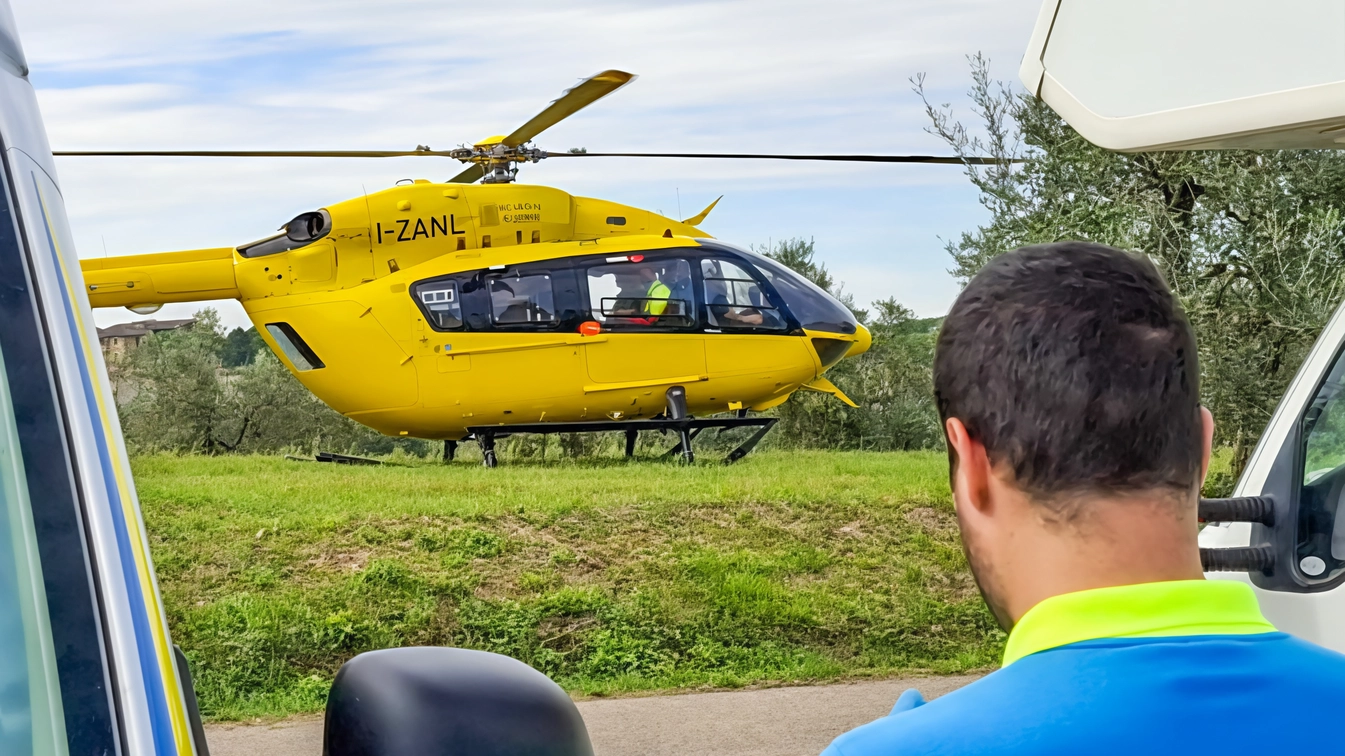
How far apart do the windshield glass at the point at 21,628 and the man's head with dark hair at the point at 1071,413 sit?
2.64 feet

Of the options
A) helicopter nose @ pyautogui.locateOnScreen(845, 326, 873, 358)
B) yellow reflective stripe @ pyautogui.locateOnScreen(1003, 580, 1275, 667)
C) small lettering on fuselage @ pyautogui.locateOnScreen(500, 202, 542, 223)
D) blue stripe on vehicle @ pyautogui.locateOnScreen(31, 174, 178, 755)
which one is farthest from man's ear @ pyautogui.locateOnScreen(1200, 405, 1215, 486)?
helicopter nose @ pyautogui.locateOnScreen(845, 326, 873, 358)

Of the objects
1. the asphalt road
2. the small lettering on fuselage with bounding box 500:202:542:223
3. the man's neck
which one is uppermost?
the small lettering on fuselage with bounding box 500:202:542:223

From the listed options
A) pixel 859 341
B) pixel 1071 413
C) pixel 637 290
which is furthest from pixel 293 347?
pixel 1071 413

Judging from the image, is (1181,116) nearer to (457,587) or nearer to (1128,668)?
(1128,668)

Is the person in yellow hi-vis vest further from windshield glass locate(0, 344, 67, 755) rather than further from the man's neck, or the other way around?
windshield glass locate(0, 344, 67, 755)

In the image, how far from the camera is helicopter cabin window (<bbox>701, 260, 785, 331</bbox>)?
14.6 meters

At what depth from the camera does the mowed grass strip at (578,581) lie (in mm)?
8227

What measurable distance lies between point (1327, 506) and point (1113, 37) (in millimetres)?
1203

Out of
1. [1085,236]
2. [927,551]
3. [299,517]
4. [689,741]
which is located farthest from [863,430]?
[689,741]

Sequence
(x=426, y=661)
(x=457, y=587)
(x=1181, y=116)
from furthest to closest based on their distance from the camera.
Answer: (x=457, y=587), (x=1181, y=116), (x=426, y=661)

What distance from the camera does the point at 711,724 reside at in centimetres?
679

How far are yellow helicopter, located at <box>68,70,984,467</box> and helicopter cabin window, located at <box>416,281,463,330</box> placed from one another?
0.05 ft

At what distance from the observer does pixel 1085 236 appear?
40.9 feet

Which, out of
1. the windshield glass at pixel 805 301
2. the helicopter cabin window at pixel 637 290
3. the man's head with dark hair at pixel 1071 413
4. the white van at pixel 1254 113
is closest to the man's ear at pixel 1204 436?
the man's head with dark hair at pixel 1071 413
